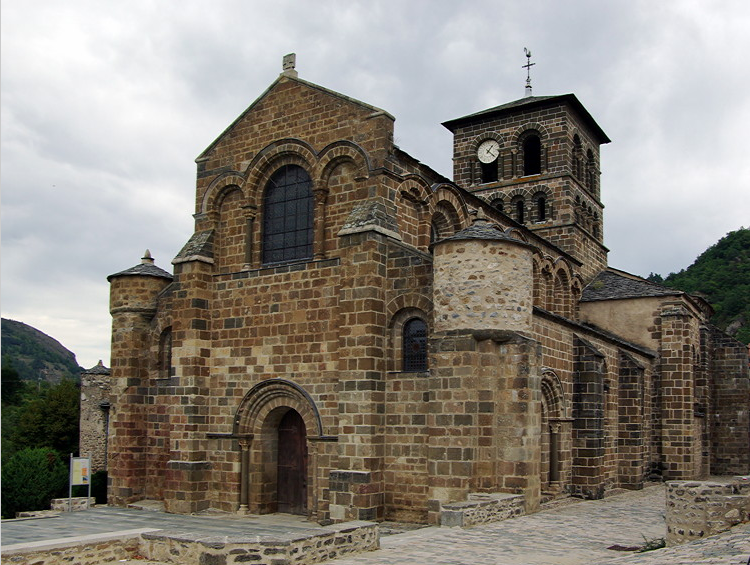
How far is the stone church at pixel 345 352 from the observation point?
607 inches

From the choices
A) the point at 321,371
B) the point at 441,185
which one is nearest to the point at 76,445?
the point at 321,371

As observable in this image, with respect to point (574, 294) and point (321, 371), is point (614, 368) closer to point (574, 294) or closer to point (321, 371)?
point (574, 294)

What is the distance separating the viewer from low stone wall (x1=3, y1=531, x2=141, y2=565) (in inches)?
411

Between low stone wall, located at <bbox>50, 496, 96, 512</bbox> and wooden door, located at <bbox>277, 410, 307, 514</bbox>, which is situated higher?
wooden door, located at <bbox>277, 410, 307, 514</bbox>

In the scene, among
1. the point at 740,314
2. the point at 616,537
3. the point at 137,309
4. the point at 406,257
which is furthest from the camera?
the point at 740,314

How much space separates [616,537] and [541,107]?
22587mm

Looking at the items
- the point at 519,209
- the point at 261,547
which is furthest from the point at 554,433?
the point at 519,209

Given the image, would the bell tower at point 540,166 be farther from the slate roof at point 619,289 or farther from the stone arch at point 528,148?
the slate roof at point 619,289

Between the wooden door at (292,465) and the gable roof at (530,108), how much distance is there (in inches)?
759

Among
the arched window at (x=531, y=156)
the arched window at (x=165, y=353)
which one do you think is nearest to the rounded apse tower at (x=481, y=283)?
the arched window at (x=165, y=353)

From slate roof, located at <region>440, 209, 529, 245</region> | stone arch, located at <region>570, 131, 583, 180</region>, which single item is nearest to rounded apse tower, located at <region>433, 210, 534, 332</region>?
slate roof, located at <region>440, 209, 529, 245</region>

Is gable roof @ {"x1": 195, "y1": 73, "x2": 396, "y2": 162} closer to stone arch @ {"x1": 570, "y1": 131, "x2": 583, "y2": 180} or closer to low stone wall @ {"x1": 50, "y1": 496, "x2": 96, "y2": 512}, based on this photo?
low stone wall @ {"x1": 50, "y1": 496, "x2": 96, "y2": 512}

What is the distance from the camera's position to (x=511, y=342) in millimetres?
15414

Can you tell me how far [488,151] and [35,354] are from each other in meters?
89.4
